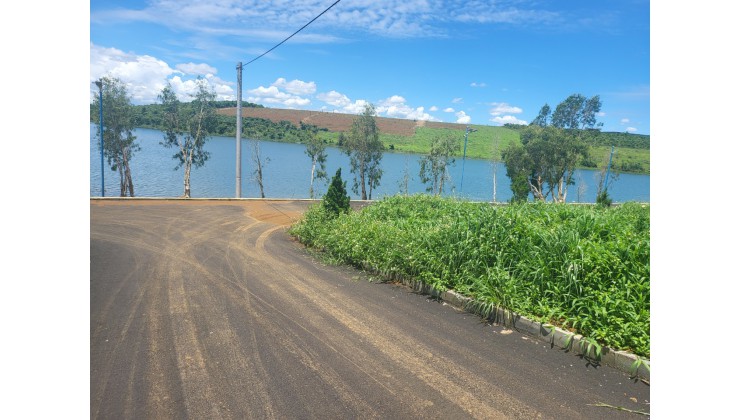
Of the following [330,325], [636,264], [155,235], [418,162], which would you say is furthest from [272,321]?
[418,162]

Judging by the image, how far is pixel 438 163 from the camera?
27.6 meters

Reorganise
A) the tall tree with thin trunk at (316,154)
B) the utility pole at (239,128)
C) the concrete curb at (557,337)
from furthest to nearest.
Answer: the tall tree with thin trunk at (316,154) → the utility pole at (239,128) → the concrete curb at (557,337)

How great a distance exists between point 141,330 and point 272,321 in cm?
126

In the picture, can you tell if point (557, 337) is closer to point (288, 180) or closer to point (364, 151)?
point (364, 151)

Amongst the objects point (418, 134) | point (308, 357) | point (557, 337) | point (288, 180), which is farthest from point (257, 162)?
point (557, 337)

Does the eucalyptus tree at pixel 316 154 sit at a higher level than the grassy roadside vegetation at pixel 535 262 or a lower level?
higher

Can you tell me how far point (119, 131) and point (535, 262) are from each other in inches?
928

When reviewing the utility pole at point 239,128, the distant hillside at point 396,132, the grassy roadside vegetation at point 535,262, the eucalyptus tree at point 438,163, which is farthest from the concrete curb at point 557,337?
the eucalyptus tree at point 438,163

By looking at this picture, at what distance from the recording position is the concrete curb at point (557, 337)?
3.59m

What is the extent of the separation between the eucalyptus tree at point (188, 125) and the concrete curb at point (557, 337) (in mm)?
20125

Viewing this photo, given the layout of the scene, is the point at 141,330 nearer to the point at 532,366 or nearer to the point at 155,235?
the point at 532,366

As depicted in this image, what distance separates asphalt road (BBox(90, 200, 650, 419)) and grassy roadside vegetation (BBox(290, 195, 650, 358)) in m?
0.36

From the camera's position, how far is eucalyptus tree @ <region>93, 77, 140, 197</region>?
21844mm

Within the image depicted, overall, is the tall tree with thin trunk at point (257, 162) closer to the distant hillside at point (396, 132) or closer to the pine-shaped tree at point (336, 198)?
the distant hillside at point (396, 132)
